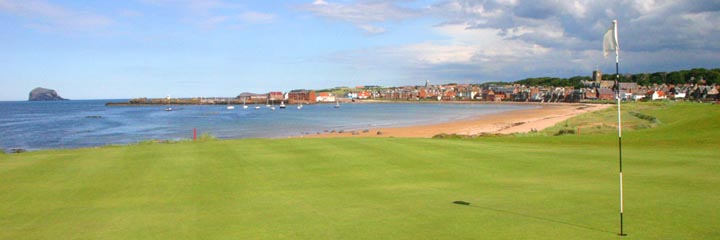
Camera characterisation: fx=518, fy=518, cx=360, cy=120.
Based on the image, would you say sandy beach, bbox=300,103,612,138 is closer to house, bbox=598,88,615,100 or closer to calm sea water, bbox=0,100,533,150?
calm sea water, bbox=0,100,533,150

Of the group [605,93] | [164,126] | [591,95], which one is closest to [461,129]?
[164,126]

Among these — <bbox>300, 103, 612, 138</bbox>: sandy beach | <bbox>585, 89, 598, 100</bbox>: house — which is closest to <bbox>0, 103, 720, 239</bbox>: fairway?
<bbox>300, 103, 612, 138</bbox>: sandy beach

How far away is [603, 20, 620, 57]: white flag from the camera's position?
8062 mm

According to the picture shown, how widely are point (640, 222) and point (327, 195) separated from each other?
6.31 metres

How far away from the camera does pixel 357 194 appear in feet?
39.0

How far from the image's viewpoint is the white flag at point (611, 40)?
8.06 metres

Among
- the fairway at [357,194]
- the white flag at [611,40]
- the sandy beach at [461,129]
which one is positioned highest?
the white flag at [611,40]

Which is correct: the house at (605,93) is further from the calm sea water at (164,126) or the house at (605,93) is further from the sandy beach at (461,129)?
the sandy beach at (461,129)

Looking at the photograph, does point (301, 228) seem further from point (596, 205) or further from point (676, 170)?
point (676, 170)

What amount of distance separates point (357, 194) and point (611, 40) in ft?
20.4

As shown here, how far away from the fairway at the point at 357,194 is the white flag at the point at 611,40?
9.28ft

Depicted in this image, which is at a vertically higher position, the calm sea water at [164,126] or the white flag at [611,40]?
the white flag at [611,40]

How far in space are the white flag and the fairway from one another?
2.83 meters

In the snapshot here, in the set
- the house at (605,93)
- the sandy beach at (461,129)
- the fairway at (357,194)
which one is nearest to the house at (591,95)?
the house at (605,93)
